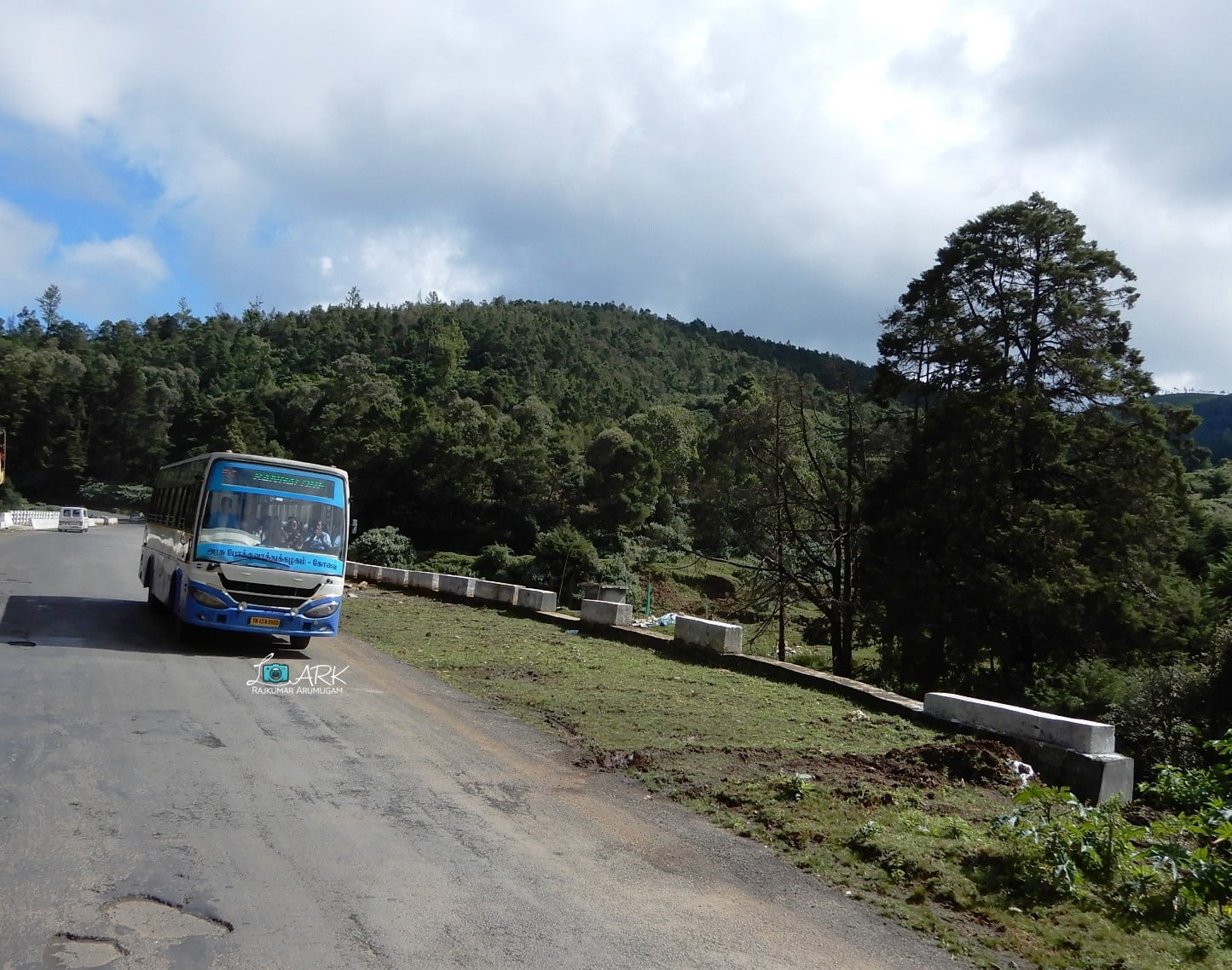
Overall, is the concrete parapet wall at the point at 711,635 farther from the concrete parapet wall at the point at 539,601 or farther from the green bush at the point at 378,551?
the green bush at the point at 378,551

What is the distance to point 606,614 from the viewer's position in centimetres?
2009

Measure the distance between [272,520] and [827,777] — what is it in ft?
29.0

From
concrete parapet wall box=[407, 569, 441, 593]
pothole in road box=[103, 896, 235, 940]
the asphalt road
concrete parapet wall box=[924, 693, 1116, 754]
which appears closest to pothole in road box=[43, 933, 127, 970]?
the asphalt road

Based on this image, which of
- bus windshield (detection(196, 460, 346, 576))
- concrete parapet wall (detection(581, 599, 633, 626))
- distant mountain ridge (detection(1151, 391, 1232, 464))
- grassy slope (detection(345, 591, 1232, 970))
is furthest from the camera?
distant mountain ridge (detection(1151, 391, 1232, 464))

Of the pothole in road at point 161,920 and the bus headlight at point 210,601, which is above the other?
the bus headlight at point 210,601

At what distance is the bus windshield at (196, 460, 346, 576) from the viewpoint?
1316 cm

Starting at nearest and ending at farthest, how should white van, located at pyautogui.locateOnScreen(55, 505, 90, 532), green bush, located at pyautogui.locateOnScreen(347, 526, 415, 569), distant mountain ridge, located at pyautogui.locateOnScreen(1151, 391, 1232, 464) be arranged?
green bush, located at pyautogui.locateOnScreen(347, 526, 415, 569), white van, located at pyautogui.locateOnScreen(55, 505, 90, 532), distant mountain ridge, located at pyautogui.locateOnScreen(1151, 391, 1232, 464)

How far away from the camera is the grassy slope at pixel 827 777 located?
212 inches

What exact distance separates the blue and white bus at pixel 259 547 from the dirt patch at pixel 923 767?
7703mm

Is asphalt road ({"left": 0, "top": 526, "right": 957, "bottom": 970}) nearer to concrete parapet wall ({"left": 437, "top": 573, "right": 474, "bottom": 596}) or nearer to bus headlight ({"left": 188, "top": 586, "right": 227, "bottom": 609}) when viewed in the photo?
bus headlight ({"left": 188, "top": 586, "right": 227, "bottom": 609})

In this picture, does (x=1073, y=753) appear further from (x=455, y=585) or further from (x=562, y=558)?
(x=562, y=558)

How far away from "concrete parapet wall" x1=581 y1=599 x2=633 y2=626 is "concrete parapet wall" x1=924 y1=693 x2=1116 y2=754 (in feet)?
29.7

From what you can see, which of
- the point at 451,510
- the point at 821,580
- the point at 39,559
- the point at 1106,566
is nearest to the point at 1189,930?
the point at 1106,566

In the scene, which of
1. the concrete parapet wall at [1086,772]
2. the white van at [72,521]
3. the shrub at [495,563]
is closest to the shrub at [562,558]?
the shrub at [495,563]
